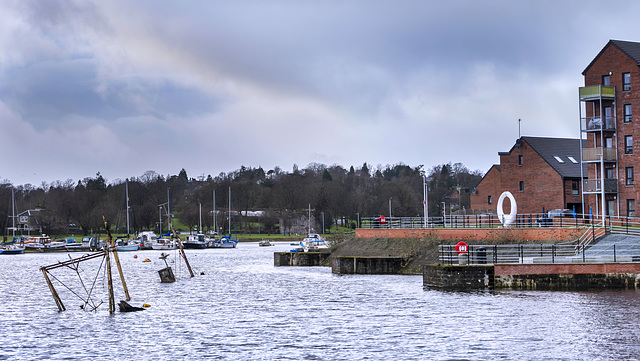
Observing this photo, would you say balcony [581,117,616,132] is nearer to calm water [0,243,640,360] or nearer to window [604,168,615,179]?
window [604,168,615,179]

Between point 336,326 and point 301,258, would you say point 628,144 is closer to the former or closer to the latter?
point 301,258

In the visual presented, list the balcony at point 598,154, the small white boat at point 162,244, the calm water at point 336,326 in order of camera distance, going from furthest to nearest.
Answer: the small white boat at point 162,244 < the balcony at point 598,154 < the calm water at point 336,326

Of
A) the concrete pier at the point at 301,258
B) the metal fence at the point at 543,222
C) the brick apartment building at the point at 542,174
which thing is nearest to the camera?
the metal fence at the point at 543,222

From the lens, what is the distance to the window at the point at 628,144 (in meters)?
64.7

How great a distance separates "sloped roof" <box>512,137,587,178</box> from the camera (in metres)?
80.4

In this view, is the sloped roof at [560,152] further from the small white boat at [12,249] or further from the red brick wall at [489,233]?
the small white boat at [12,249]

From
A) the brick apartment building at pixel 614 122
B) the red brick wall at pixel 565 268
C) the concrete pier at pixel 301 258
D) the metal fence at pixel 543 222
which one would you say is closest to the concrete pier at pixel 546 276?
the red brick wall at pixel 565 268

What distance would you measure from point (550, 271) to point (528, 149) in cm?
4217

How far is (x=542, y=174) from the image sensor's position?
81.5 meters

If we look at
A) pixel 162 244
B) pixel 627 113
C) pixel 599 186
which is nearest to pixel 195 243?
pixel 162 244

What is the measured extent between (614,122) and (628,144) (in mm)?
2250

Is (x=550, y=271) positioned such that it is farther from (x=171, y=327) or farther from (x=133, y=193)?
(x=133, y=193)

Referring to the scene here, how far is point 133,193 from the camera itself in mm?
191625

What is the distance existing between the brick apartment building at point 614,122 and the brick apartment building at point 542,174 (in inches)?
473
